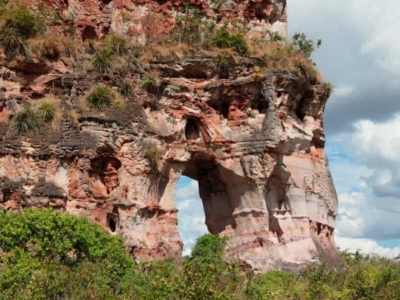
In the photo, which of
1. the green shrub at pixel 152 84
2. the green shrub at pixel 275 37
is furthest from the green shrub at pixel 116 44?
the green shrub at pixel 275 37

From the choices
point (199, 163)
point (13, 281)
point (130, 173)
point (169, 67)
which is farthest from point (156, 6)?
point (13, 281)

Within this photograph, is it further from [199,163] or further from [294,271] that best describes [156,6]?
[294,271]

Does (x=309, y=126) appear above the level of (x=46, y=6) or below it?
below

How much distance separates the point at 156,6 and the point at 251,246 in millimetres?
8871

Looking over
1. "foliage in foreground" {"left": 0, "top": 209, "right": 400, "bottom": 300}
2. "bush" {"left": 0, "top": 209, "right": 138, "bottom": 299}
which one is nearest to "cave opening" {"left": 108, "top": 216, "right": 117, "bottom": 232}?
"foliage in foreground" {"left": 0, "top": 209, "right": 400, "bottom": 300}

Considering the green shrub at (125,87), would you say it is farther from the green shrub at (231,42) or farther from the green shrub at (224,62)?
the green shrub at (231,42)

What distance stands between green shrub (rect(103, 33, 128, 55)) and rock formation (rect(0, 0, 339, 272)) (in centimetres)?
91

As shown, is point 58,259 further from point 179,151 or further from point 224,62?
point 224,62

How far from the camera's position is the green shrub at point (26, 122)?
59.8 feet

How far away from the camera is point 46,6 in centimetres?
2172

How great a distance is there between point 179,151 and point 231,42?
4.05m

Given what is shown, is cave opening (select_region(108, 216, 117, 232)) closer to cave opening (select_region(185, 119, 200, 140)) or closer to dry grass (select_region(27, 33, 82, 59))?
cave opening (select_region(185, 119, 200, 140))

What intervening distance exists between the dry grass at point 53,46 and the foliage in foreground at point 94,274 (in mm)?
5844

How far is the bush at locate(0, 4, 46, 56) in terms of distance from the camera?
1934 centimetres
